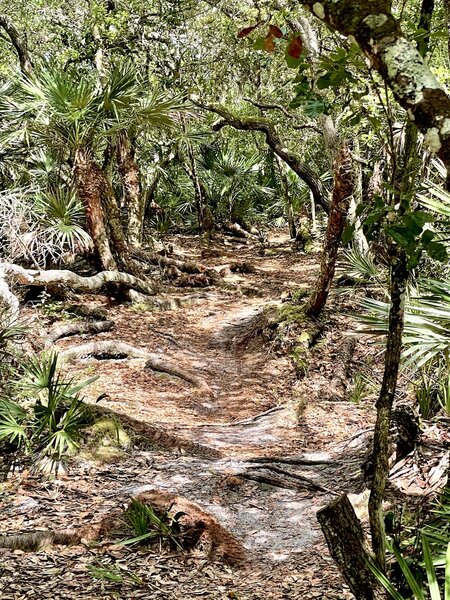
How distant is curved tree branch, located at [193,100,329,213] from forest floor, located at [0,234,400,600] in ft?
12.5

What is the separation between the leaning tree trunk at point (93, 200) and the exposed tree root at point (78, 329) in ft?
5.68

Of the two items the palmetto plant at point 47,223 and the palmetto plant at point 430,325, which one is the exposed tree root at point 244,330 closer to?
the palmetto plant at point 47,223

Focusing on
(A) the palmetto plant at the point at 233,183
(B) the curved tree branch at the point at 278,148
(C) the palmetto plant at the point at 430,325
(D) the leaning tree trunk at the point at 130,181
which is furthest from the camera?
(A) the palmetto plant at the point at 233,183

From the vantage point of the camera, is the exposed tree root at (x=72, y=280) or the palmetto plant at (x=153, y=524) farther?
the exposed tree root at (x=72, y=280)

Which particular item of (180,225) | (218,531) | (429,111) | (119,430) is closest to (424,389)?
(218,531)

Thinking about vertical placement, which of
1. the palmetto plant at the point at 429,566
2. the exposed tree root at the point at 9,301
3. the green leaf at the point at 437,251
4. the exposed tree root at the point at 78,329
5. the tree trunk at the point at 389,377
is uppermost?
the green leaf at the point at 437,251

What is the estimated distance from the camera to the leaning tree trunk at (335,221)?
789 cm

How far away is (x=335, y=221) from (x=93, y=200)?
425cm

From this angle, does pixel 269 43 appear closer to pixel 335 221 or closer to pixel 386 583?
pixel 386 583

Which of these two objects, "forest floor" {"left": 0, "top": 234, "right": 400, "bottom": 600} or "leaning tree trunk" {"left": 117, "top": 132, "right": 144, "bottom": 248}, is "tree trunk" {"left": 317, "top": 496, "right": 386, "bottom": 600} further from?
"leaning tree trunk" {"left": 117, "top": 132, "right": 144, "bottom": 248}

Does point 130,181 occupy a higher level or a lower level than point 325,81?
lower

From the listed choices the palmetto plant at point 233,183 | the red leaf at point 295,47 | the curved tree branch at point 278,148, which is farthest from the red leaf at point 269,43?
the palmetto plant at point 233,183

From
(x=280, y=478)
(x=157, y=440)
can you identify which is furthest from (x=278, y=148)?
(x=280, y=478)

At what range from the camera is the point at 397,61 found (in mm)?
1834
